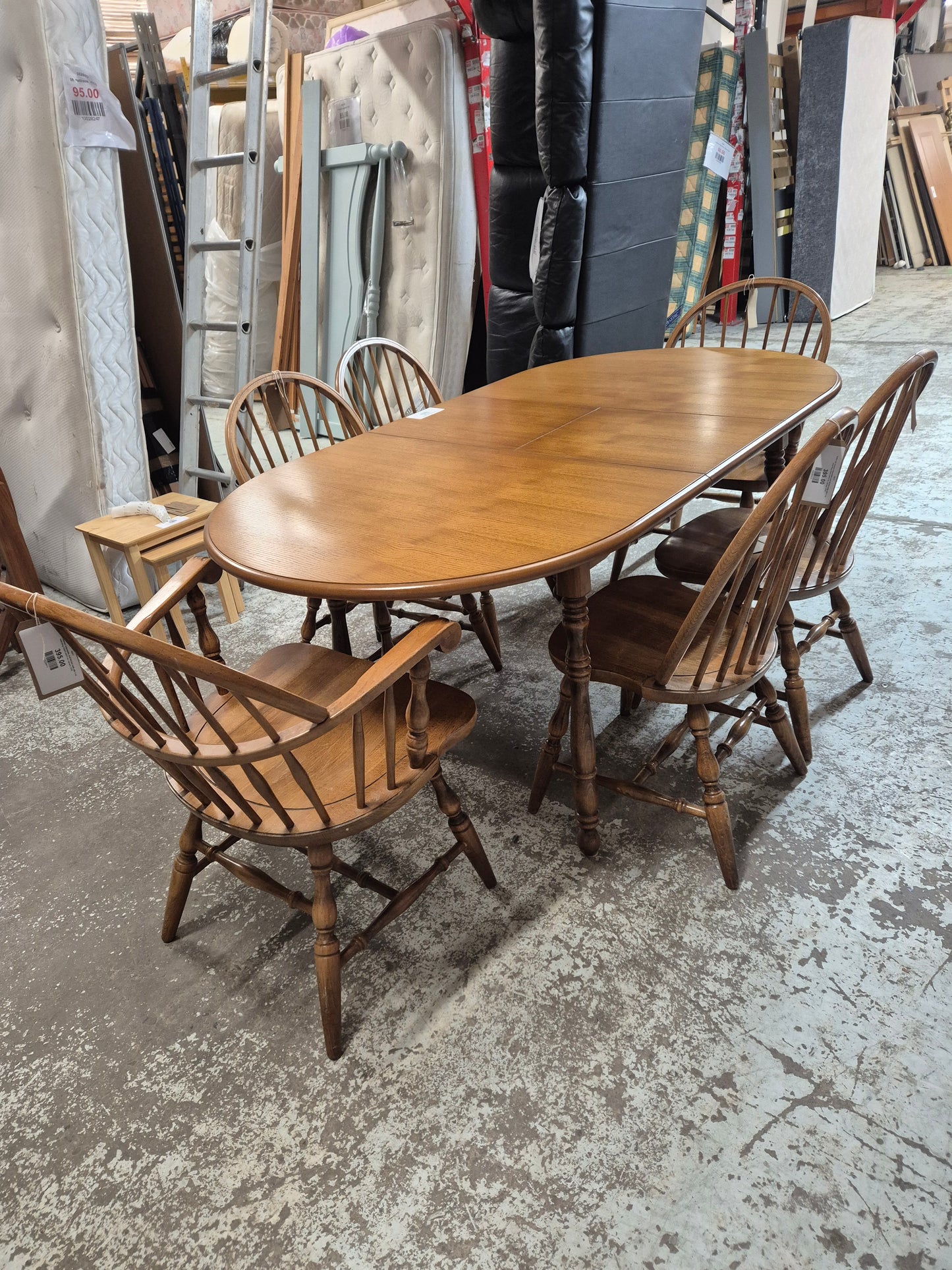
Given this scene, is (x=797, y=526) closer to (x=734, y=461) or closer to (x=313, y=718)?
(x=734, y=461)

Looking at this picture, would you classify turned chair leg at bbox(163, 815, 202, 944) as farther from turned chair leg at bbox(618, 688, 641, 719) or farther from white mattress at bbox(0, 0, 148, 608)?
white mattress at bbox(0, 0, 148, 608)

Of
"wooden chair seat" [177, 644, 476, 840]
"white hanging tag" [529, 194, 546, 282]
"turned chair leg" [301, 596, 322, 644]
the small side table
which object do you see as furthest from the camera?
"white hanging tag" [529, 194, 546, 282]

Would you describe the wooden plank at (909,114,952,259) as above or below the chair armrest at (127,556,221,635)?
above

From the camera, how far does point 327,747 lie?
1502mm

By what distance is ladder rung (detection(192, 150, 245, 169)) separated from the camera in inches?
120

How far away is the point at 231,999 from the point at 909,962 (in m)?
1.25

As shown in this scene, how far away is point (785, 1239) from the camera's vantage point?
1.13m

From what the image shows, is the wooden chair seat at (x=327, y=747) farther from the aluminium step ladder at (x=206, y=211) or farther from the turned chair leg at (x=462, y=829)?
the aluminium step ladder at (x=206, y=211)

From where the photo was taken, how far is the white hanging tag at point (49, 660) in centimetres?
103

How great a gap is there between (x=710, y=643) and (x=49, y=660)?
108 cm

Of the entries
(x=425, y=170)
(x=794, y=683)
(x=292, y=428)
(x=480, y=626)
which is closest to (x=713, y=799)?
(x=794, y=683)

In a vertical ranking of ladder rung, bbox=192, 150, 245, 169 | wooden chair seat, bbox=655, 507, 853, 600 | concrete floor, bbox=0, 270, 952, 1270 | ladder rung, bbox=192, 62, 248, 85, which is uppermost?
ladder rung, bbox=192, 62, 248, 85

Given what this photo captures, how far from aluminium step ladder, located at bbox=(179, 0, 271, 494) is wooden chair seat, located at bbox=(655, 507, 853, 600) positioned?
181 cm

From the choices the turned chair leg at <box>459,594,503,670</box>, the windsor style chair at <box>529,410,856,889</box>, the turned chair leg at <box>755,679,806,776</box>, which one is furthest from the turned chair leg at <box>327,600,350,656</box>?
the turned chair leg at <box>755,679,806,776</box>
